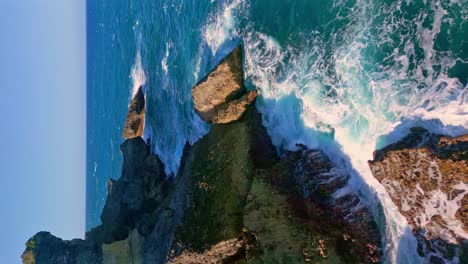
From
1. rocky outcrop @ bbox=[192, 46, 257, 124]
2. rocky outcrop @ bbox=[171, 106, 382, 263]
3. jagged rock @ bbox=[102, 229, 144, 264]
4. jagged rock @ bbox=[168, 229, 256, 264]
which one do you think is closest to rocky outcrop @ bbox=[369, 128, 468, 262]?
rocky outcrop @ bbox=[171, 106, 382, 263]

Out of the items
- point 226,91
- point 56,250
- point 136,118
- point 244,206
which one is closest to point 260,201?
point 244,206

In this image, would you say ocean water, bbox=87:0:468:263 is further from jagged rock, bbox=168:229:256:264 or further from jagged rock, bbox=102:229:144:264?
jagged rock, bbox=102:229:144:264

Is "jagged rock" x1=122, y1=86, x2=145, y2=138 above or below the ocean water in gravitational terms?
above

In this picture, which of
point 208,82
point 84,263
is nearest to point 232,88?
point 208,82

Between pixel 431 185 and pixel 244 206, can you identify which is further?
pixel 244 206

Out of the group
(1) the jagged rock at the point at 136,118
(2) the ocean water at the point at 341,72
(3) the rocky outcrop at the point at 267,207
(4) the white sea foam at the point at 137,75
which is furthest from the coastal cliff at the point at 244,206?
(4) the white sea foam at the point at 137,75

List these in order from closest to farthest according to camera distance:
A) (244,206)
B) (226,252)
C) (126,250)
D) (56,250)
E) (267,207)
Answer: (267,207) < (226,252) < (244,206) < (126,250) < (56,250)

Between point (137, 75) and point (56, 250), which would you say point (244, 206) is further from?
point (137, 75)

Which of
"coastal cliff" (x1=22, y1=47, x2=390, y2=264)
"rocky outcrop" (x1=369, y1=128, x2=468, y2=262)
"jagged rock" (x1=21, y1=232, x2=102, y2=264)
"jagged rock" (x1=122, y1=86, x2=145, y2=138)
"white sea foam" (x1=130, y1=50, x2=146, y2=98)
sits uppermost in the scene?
"white sea foam" (x1=130, y1=50, x2=146, y2=98)
